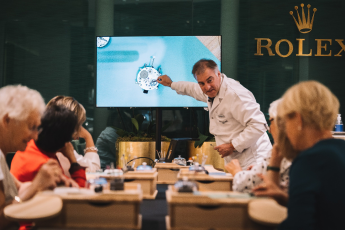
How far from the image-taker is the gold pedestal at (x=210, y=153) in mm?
3623

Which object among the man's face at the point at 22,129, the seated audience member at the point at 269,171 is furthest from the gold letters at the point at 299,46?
the man's face at the point at 22,129

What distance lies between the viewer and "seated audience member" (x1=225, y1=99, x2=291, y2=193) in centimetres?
147

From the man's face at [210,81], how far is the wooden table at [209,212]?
1903mm

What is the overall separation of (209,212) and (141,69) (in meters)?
2.84

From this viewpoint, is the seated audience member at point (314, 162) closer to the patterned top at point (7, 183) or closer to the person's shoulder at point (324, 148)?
the person's shoulder at point (324, 148)

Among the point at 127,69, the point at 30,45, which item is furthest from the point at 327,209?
the point at 30,45

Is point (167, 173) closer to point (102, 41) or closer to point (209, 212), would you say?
point (209, 212)

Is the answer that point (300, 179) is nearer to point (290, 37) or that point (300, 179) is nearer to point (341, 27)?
point (290, 37)

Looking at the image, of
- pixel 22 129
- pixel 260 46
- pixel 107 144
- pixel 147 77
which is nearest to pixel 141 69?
pixel 147 77

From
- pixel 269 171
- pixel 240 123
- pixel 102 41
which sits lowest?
pixel 269 171

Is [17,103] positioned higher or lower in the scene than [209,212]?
higher

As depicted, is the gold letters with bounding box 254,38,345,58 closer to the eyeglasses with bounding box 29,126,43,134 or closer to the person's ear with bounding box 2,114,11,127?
the eyeglasses with bounding box 29,126,43,134

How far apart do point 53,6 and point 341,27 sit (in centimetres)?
425

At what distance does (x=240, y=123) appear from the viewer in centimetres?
298
